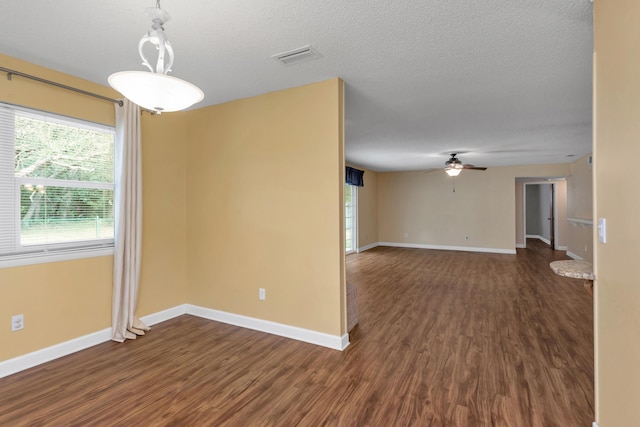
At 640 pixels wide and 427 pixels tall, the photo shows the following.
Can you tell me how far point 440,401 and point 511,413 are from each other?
42 cm

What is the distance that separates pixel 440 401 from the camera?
2.00 metres

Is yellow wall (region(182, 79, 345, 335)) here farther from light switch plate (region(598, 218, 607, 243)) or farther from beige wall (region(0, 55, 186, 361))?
light switch plate (region(598, 218, 607, 243))

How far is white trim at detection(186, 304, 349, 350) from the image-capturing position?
2.76 metres

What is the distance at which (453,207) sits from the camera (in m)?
8.84

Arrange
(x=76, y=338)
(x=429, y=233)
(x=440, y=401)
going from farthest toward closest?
(x=429, y=233) < (x=76, y=338) < (x=440, y=401)

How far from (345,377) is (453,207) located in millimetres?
7721

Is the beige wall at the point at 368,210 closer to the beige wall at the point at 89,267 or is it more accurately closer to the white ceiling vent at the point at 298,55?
the beige wall at the point at 89,267

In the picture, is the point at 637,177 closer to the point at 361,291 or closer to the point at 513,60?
the point at 513,60

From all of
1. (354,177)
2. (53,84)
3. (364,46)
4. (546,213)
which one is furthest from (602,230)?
(546,213)

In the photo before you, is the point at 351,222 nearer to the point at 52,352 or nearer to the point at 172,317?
the point at 172,317

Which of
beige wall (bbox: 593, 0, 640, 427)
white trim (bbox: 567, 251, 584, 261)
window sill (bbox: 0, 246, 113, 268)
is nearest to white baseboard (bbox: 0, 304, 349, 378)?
window sill (bbox: 0, 246, 113, 268)

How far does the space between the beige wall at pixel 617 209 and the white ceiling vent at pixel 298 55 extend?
169cm

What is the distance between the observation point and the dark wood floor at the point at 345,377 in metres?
1.87

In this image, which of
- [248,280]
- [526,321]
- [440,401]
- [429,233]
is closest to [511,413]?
[440,401]
